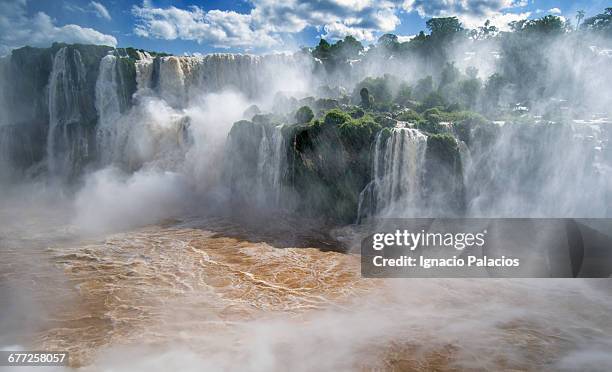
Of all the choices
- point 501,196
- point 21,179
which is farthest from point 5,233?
point 501,196

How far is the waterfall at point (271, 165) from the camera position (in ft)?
66.6

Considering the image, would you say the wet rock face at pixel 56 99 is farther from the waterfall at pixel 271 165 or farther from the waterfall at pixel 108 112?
the waterfall at pixel 271 165

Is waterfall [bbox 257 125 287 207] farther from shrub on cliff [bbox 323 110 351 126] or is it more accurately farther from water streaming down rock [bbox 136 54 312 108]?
water streaming down rock [bbox 136 54 312 108]

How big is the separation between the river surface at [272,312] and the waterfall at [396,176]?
161 inches

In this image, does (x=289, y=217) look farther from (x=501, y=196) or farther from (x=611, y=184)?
(x=611, y=184)

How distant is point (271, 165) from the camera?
2086cm

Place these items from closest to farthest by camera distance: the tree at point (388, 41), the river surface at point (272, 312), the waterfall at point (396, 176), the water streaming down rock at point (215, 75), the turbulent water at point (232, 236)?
the river surface at point (272, 312) → the turbulent water at point (232, 236) → the waterfall at point (396, 176) → the water streaming down rock at point (215, 75) → the tree at point (388, 41)

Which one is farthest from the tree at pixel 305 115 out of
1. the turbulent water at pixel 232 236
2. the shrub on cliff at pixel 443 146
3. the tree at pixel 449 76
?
the tree at pixel 449 76

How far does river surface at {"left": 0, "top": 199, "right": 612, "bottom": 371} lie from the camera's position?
28.5ft

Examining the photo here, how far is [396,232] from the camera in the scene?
663 inches

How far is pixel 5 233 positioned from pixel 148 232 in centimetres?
642

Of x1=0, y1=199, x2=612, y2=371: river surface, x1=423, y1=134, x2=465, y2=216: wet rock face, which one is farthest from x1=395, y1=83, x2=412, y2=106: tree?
x1=0, y1=199, x2=612, y2=371: river surface

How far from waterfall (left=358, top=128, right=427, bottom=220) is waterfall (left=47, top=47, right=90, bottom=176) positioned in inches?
760

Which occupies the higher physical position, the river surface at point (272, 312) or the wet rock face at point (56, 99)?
the wet rock face at point (56, 99)
